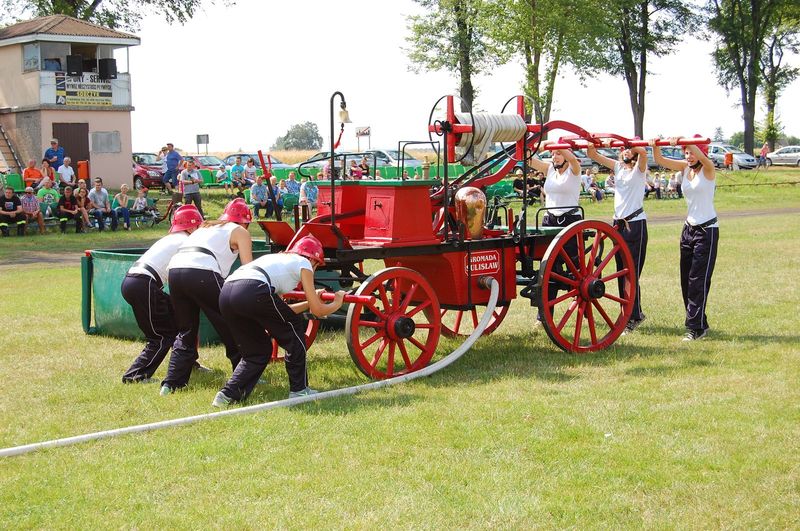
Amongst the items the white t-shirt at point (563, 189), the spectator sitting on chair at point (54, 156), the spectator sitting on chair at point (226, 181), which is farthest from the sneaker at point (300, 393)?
the spectator sitting on chair at point (226, 181)

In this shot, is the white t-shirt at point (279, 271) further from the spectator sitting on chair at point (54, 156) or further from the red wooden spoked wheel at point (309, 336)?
the spectator sitting on chair at point (54, 156)

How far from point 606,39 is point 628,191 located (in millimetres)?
47740

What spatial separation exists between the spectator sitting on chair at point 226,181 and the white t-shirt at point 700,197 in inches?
Answer: 946

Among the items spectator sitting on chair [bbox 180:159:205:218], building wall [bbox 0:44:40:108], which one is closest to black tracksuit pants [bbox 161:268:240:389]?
spectator sitting on chair [bbox 180:159:205:218]

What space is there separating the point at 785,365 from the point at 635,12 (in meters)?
55.3

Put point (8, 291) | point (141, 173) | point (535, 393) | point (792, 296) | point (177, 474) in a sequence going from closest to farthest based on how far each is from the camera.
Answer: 1. point (177, 474)
2. point (535, 393)
3. point (792, 296)
4. point (8, 291)
5. point (141, 173)

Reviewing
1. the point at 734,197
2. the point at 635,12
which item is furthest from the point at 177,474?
the point at 635,12

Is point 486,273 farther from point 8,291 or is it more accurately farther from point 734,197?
point 734,197

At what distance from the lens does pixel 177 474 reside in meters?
6.14

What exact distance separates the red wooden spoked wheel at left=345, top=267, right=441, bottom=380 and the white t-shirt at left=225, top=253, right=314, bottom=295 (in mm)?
585

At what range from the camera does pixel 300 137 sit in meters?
101

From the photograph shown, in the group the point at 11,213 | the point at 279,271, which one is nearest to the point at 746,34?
the point at 11,213

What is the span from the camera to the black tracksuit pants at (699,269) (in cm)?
1024

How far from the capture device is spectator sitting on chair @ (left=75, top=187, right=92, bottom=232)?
976 inches
